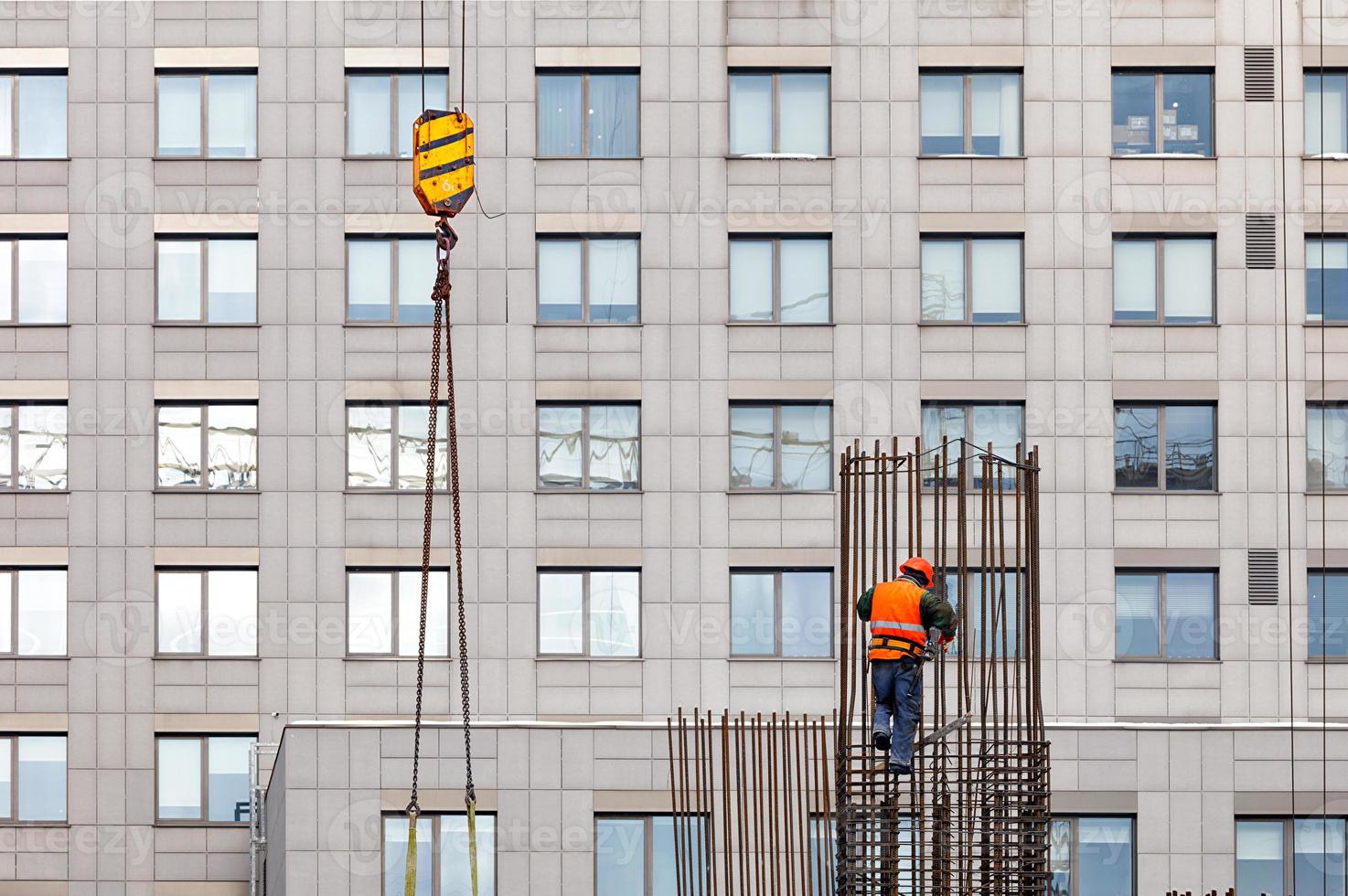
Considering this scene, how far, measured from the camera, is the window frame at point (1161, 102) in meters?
38.9

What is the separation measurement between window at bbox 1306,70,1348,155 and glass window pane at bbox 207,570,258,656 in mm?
21560

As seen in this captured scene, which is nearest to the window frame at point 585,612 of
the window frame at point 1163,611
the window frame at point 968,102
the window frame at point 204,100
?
the window frame at point 1163,611

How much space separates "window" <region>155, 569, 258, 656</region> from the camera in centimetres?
3847

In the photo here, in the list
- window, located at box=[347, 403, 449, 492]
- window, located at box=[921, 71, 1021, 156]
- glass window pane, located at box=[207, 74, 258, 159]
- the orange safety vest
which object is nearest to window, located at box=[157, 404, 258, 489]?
window, located at box=[347, 403, 449, 492]

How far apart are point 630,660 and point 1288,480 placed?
1267 cm

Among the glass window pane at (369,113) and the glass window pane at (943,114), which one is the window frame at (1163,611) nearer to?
the glass window pane at (943,114)

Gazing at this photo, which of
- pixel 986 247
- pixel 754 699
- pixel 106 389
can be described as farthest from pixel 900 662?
pixel 106 389

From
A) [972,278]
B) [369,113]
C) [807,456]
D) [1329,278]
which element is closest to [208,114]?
[369,113]

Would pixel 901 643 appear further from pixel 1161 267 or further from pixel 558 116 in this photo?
pixel 558 116

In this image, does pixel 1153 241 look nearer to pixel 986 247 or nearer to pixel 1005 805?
pixel 986 247

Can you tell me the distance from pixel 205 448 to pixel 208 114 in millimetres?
6363

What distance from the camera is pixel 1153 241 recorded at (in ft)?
128

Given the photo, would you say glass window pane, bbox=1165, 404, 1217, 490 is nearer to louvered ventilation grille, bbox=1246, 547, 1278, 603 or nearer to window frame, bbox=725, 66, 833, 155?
louvered ventilation grille, bbox=1246, 547, 1278, 603

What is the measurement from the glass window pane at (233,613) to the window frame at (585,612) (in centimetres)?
528
